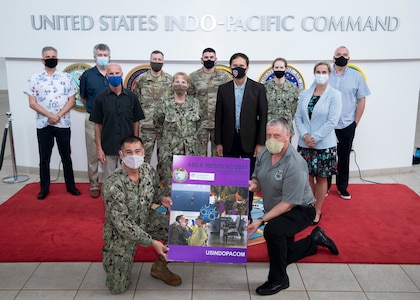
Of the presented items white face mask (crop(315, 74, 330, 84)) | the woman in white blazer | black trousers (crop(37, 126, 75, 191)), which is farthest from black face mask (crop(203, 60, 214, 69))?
black trousers (crop(37, 126, 75, 191))

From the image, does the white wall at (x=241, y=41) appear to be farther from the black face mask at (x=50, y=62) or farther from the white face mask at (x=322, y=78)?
the white face mask at (x=322, y=78)

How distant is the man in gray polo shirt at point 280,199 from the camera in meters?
3.11

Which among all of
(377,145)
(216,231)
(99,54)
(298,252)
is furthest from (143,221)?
(377,145)

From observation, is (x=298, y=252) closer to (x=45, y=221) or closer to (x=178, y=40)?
(x=45, y=221)

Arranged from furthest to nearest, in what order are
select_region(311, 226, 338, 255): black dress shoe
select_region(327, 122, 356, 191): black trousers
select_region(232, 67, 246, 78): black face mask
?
1. select_region(327, 122, 356, 191): black trousers
2. select_region(232, 67, 246, 78): black face mask
3. select_region(311, 226, 338, 255): black dress shoe

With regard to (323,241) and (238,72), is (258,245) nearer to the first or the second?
(323,241)

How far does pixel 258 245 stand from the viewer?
3.96m

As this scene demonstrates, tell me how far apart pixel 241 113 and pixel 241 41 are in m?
1.68

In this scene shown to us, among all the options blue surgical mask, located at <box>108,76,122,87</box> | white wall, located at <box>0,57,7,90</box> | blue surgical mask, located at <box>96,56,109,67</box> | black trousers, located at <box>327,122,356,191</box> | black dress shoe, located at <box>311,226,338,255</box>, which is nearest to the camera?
black dress shoe, located at <box>311,226,338,255</box>

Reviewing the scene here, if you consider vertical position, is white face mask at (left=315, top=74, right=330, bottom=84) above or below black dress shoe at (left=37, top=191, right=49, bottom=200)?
above

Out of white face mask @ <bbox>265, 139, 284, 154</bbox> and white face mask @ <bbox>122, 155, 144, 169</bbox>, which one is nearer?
white face mask @ <bbox>122, 155, 144, 169</bbox>

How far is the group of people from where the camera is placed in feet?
10.2

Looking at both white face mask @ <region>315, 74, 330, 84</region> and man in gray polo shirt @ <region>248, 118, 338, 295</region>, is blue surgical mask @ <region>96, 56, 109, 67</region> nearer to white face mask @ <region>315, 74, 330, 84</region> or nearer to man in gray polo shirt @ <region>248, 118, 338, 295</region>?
white face mask @ <region>315, 74, 330, 84</region>

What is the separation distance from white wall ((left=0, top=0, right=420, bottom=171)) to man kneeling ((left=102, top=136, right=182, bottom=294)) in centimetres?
272
